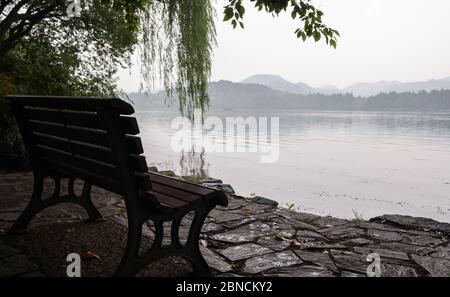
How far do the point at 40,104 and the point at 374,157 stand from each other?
16888mm

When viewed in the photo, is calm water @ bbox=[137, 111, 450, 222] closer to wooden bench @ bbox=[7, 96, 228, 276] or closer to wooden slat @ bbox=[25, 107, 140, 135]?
wooden bench @ bbox=[7, 96, 228, 276]

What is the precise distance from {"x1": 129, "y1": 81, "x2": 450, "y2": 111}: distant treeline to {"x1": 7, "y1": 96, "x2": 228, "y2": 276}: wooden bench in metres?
95.4

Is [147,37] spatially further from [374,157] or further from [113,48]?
[374,157]

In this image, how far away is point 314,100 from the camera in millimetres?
123875

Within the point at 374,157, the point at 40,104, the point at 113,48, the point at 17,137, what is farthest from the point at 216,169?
the point at 40,104

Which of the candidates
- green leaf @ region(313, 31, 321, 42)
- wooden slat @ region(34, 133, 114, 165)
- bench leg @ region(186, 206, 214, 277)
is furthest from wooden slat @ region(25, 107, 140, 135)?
green leaf @ region(313, 31, 321, 42)

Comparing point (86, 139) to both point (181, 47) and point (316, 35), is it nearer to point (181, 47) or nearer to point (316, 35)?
point (316, 35)

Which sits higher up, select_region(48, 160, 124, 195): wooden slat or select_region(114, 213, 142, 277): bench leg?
select_region(48, 160, 124, 195): wooden slat

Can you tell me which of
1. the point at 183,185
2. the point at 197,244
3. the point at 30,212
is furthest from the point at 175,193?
the point at 30,212

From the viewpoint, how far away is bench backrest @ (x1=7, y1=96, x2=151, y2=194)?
2.03 metres

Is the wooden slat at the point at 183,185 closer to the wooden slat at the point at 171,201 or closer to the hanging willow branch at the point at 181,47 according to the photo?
the wooden slat at the point at 171,201

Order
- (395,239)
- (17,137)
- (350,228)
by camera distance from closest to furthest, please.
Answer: (395,239)
(350,228)
(17,137)

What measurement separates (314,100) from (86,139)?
415 ft
